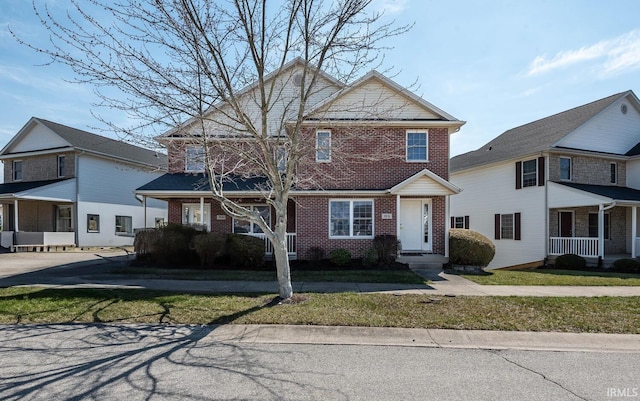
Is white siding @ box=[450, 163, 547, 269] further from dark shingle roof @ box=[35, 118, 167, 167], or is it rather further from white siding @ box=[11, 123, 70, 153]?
white siding @ box=[11, 123, 70, 153]

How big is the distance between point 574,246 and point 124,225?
92.8 feet

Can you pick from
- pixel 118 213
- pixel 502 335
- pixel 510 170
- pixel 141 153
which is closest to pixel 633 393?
pixel 502 335

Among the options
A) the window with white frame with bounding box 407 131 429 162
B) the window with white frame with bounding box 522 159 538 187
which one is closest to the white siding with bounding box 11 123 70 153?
the window with white frame with bounding box 407 131 429 162

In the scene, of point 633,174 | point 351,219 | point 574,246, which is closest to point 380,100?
point 351,219

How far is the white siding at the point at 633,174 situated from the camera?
20.1 meters

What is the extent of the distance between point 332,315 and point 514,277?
28.2 feet

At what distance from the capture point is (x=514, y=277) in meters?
12.7

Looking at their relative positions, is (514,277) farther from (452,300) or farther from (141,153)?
(141,153)

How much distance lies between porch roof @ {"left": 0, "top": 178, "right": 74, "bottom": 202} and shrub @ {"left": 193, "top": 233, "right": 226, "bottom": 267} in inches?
566

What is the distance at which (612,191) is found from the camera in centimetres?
1878

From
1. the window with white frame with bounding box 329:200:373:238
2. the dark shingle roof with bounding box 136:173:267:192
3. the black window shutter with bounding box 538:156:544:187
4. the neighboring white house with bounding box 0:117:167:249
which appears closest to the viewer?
the window with white frame with bounding box 329:200:373:238

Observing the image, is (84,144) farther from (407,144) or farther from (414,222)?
(414,222)

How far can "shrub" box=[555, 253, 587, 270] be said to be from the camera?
1664cm

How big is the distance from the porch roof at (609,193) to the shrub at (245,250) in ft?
49.6
